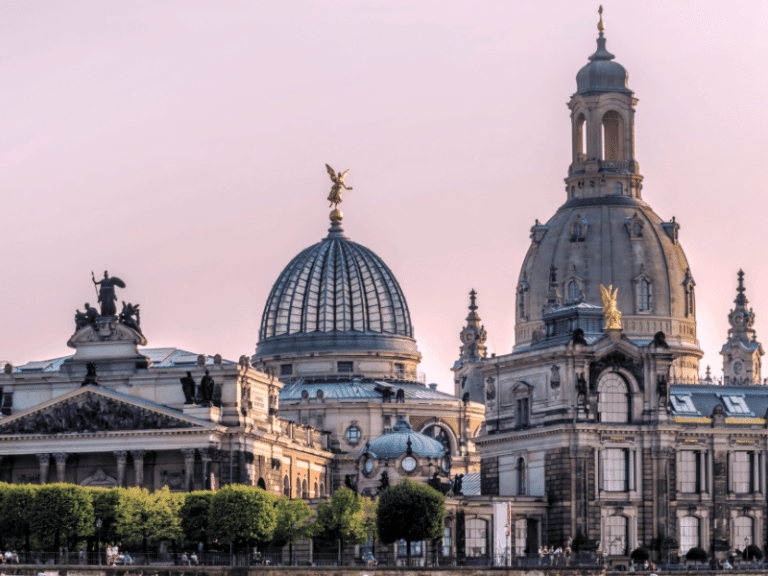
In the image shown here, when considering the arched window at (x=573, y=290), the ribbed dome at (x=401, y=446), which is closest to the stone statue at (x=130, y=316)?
the ribbed dome at (x=401, y=446)

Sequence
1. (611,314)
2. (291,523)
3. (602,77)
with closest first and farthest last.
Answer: (291,523) < (611,314) < (602,77)

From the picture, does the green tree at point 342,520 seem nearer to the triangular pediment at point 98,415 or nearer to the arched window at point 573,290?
the triangular pediment at point 98,415

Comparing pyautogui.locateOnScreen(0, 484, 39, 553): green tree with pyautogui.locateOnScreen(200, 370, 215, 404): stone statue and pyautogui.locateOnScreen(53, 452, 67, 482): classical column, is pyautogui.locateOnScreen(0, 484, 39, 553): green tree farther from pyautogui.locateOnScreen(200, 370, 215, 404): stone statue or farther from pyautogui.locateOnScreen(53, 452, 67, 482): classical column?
pyautogui.locateOnScreen(200, 370, 215, 404): stone statue

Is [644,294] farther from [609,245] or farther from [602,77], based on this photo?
[602,77]

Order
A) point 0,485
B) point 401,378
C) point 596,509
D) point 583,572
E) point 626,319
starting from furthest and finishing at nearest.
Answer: point 401,378 → point 626,319 → point 596,509 → point 0,485 → point 583,572

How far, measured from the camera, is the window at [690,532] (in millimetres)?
149250

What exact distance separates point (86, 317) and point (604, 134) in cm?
5251

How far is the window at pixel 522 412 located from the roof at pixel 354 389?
26.3 m

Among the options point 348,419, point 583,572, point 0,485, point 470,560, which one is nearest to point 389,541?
point 470,560

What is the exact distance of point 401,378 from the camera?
609ft

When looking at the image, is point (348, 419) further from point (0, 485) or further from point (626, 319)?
point (0, 485)

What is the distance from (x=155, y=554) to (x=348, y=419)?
138 feet

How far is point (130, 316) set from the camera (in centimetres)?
15350

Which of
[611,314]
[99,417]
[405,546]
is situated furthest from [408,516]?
[99,417]
